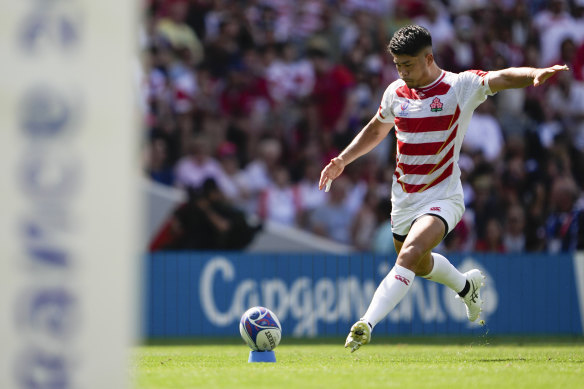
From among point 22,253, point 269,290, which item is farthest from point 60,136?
point 269,290

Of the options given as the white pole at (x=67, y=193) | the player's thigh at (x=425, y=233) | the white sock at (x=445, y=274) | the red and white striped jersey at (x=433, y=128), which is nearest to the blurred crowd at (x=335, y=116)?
the white sock at (x=445, y=274)

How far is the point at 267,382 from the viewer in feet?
19.7

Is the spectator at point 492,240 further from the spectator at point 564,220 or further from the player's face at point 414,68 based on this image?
the player's face at point 414,68

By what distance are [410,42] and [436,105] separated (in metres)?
0.57

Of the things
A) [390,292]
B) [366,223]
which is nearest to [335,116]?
[366,223]

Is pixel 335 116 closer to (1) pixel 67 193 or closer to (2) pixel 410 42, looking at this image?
(2) pixel 410 42

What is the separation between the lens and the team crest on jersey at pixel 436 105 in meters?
8.19

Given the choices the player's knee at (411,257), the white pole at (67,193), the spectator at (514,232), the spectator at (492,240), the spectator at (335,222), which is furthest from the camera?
the spectator at (335,222)

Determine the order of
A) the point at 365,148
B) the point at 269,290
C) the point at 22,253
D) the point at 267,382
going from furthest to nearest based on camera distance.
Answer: the point at 269,290 → the point at 365,148 → the point at 267,382 → the point at 22,253

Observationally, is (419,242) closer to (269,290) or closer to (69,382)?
(69,382)

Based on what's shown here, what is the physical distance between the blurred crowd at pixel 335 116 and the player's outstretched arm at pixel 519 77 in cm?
612

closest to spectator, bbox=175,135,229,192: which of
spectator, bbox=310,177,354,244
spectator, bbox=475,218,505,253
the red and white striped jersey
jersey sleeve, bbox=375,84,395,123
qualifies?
spectator, bbox=310,177,354,244

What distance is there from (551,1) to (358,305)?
7559 mm

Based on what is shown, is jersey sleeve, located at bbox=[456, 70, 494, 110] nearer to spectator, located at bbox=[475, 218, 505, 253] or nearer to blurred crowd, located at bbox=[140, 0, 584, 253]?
blurred crowd, located at bbox=[140, 0, 584, 253]
